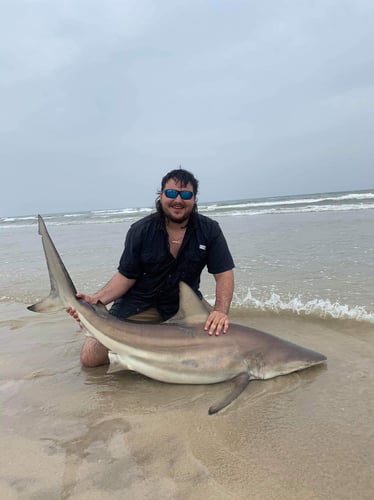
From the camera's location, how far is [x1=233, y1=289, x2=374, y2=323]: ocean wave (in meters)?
4.65

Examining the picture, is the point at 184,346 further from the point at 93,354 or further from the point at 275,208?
the point at 275,208

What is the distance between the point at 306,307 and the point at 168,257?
214cm

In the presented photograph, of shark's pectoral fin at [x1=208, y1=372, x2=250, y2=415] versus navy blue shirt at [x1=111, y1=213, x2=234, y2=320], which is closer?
shark's pectoral fin at [x1=208, y1=372, x2=250, y2=415]

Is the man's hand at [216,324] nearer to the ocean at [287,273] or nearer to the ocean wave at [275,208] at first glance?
the ocean at [287,273]

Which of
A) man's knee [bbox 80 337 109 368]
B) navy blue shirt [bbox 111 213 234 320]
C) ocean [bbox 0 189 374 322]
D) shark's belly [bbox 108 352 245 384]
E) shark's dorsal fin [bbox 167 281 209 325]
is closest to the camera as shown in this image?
shark's belly [bbox 108 352 245 384]

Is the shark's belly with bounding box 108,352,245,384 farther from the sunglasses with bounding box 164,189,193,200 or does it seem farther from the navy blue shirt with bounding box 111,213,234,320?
the sunglasses with bounding box 164,189,193,200

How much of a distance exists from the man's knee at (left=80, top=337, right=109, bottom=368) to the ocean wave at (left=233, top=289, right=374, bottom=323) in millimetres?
2330

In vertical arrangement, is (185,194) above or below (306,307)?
above

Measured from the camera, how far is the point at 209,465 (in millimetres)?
2203

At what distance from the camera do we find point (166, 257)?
398 centimetres

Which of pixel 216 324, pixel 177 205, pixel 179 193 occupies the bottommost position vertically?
pixel 216 324

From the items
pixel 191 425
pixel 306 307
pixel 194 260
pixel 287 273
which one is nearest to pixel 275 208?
pixel 287 273

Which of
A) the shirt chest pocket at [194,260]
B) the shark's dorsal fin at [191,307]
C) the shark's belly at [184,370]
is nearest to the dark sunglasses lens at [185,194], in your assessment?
the shirt chest pocket at [194,260]

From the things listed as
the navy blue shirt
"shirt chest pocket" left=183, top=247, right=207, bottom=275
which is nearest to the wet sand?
the navy blue shirt
